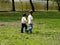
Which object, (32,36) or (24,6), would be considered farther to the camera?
(24,6)

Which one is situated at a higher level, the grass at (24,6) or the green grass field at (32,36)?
the green grass field at (32,36)

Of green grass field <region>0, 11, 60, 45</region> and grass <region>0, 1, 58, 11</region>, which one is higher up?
green grass field <region>0, 11, 60, 45</region>

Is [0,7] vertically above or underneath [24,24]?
underneath

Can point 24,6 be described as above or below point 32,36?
below

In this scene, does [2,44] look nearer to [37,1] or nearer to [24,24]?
[24,24]

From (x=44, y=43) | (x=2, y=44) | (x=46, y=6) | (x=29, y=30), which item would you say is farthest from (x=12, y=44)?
(x=46, y=6)

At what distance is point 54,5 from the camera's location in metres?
57.9

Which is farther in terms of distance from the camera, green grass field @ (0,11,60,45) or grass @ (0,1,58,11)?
grass @ (0,1,58,11)

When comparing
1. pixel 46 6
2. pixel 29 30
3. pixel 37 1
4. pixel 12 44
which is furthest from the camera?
pixel 37 1

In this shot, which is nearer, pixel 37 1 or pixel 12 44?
pixel 12 44

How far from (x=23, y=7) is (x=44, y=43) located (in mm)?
40498

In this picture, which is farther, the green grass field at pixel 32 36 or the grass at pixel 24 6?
the grass at pixel 24 6

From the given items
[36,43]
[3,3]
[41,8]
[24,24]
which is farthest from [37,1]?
[36,43]

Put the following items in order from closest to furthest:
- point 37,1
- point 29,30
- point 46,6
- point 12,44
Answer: point 12,44 → point 29,30 → point 46,6 → point 37,1
